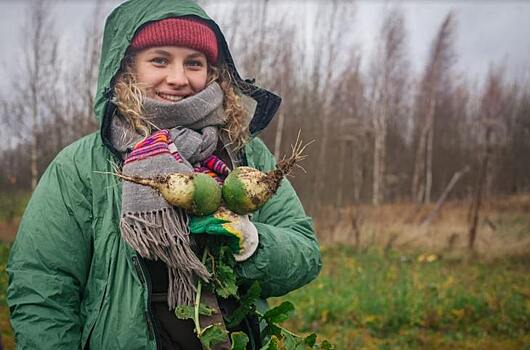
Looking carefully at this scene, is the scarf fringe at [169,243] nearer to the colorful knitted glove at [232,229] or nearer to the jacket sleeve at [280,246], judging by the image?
the colorful knitted glove at [232,229]

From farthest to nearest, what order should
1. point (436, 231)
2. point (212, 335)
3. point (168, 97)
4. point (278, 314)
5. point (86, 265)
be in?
1. point (436, 231)
2. point (168, 97)
3. point (278, 314)
4. point (86, 265)
5. point (212, 335)

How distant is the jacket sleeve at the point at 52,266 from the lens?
1532 mm

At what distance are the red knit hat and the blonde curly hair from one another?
0.09 metres

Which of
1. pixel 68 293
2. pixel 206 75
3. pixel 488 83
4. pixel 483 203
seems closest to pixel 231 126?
pixel 206 75

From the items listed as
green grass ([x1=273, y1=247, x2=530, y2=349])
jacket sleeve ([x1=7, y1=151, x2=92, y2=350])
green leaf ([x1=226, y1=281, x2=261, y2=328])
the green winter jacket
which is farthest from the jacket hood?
green grass ([x1=273, y1=247, x2=530, y2=349])

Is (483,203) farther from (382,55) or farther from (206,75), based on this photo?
(206,75)

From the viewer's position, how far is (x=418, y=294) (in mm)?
6078

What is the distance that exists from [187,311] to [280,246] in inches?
14.4

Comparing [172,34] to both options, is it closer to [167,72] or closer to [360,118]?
[167,72]

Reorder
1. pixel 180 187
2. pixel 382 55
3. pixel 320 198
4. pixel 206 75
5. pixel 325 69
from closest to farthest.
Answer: pixel 180 187 → pixel 206 75 → pixel 320 198 → pixel 325 69 → pixel 382 55

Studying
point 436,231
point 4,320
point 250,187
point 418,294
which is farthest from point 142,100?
point 436,231

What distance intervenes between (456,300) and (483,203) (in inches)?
385

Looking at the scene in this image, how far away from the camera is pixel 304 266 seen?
1.79m

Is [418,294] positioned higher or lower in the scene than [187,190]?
lower
